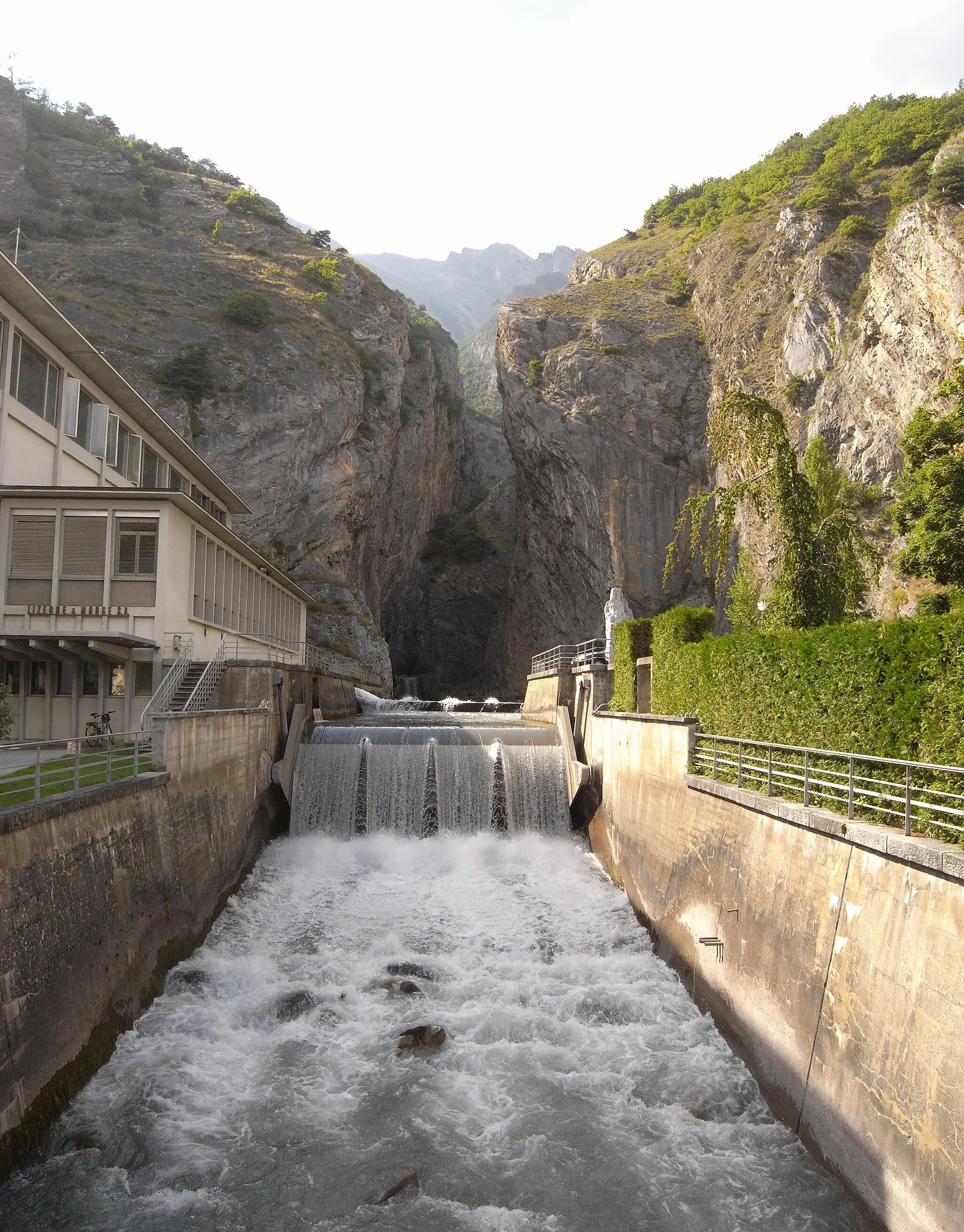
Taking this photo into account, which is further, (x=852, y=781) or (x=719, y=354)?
(x=719, y=354)

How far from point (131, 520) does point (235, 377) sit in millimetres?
31656

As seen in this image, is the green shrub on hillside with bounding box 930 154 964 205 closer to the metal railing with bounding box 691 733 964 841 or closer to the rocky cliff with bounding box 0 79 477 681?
the rocky cliff with bounding box 0 79 477 681

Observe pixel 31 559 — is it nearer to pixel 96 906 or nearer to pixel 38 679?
pixel 38 679

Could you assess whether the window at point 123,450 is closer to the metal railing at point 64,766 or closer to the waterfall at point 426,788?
the metal railing at point 64,766

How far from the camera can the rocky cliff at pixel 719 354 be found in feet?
125

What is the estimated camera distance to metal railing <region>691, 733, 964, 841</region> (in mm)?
7309

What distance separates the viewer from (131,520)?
17.6 m

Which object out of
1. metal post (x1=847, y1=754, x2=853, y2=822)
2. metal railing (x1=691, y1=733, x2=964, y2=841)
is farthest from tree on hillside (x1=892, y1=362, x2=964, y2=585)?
metal post (x1=847, y1=754, x2=853, y2=822)

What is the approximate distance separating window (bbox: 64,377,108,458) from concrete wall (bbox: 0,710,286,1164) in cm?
957

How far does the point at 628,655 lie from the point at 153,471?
15.9 metres

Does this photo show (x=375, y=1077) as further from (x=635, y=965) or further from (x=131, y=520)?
(x=131, y=520)

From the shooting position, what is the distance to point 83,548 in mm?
17344

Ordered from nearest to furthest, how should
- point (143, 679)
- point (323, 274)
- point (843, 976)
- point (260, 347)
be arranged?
1. point (843, 976)
2. point (143, 679)
3. point (260, 347)
4. point (323, 274)

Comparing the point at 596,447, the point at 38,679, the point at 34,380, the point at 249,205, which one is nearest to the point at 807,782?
the point at 38,679
